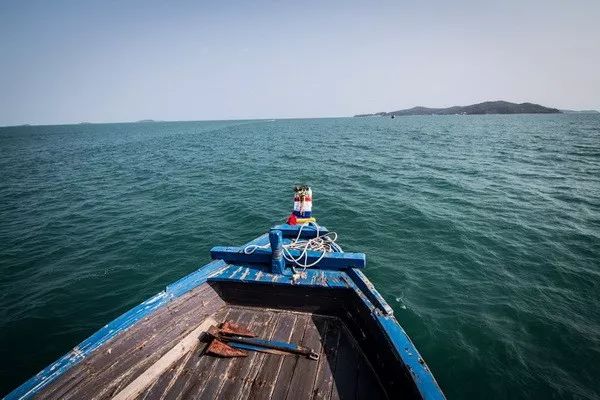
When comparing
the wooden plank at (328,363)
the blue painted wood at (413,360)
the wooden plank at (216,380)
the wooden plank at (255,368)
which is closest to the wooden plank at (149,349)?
the wooden plank at (216,380)

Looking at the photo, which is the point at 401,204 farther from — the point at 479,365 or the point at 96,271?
the point at 96,271

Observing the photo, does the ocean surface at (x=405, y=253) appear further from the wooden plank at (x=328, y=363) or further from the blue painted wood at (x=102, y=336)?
the blue painted wood at (x=102, y=336)

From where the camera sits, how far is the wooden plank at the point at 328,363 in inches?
146

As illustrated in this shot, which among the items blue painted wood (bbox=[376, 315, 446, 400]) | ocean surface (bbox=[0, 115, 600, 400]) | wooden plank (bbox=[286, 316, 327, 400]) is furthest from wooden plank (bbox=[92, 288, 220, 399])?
ocean surface (bbox=[0, 115, 600, 400])

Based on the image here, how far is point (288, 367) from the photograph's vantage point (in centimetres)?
404

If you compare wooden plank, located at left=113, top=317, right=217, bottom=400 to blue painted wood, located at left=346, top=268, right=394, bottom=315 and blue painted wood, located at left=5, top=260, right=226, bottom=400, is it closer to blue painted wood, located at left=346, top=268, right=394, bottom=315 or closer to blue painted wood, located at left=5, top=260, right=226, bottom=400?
blue painted wood, located at left=5, top=260, right=226, bottom=400

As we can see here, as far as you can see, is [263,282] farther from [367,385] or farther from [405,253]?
[405,253]

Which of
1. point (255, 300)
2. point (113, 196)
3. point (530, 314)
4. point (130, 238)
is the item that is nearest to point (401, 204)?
point (530, 314)

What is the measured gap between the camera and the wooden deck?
356cm

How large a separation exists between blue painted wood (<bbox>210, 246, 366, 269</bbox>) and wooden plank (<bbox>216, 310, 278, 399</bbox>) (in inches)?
43.1

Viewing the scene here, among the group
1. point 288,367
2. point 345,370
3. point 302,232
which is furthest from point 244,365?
point 302,232

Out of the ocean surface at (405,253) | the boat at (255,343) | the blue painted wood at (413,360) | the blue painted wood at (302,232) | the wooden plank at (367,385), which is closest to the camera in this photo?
the blue painted wood at (413,360)

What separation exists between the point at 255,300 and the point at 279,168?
2300 cm

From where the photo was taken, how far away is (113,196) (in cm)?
1958
